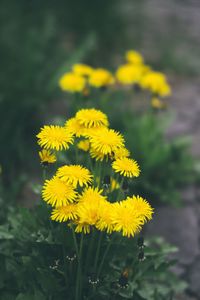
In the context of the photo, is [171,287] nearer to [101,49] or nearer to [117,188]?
[117,188]

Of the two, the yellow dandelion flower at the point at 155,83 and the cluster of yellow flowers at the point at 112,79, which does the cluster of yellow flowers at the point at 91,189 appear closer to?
the cluster of yellow flowers at the point at 112,79

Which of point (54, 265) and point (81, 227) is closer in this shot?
point (81, 227)

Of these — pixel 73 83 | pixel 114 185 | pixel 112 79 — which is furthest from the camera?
pixel 112 79

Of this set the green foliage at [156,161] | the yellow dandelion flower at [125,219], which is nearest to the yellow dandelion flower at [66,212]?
the yellow dandelion flower at [125,219]

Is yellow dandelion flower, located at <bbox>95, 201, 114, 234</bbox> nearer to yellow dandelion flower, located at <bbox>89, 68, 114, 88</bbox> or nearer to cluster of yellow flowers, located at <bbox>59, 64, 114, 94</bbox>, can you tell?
cluster of yellow flowers, located at <bbox>59, 64, 114, 94</bbox>

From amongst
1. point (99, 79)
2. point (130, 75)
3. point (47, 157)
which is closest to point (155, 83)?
point (130, 75)

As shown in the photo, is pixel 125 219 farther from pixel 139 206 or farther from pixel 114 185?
pixel 114 185
